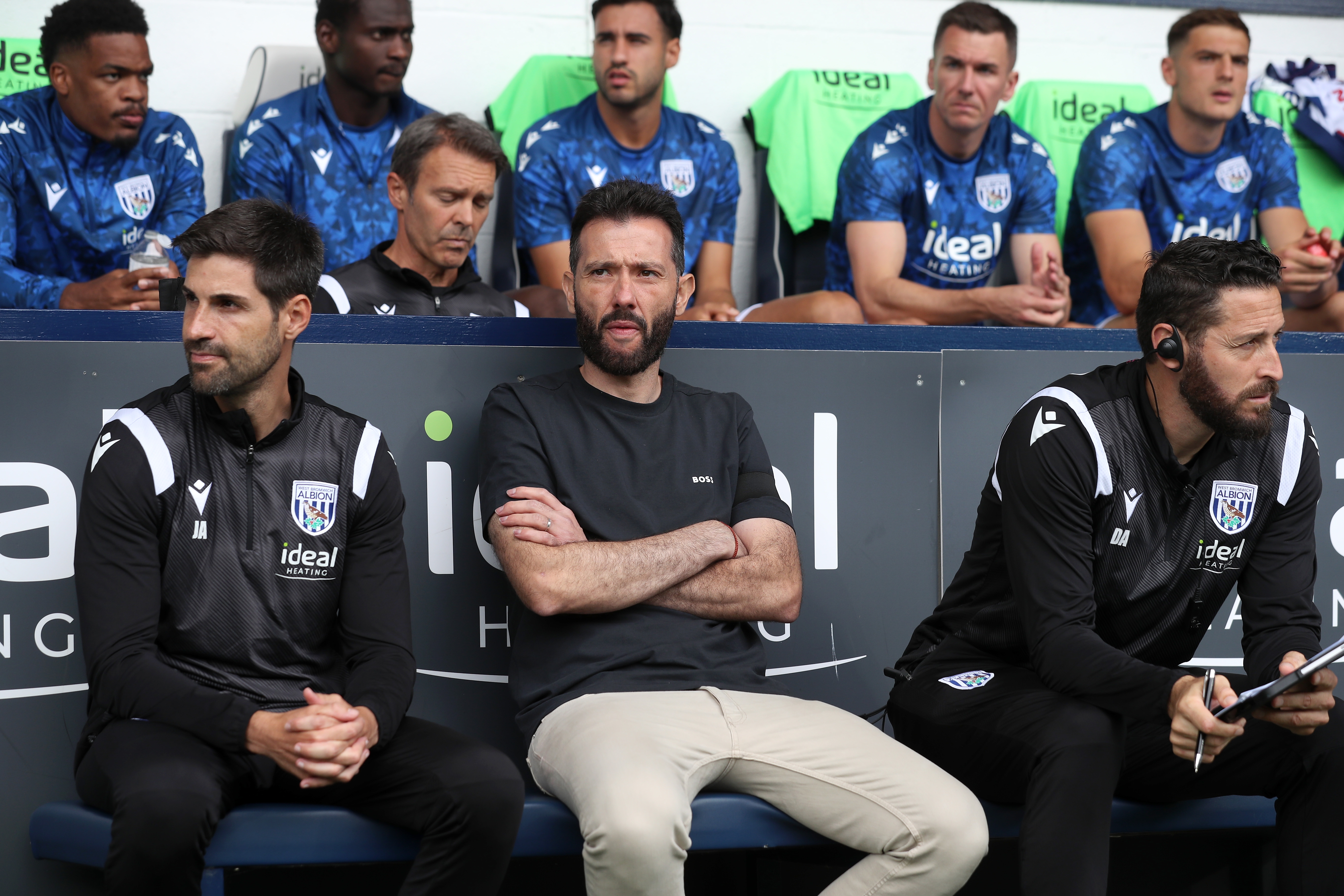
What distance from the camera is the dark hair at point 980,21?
4043mm

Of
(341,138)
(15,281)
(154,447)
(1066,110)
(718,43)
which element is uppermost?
(718,43)

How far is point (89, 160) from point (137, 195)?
0.17 metres

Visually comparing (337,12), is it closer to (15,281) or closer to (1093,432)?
(15,281)

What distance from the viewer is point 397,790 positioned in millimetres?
1995

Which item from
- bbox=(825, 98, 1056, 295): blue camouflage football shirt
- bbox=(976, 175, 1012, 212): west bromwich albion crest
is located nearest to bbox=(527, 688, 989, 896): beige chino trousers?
bbox=(825, 98, 1056, 295): blue camouflage football shirt

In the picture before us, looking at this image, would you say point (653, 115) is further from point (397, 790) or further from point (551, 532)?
point (397, 790)

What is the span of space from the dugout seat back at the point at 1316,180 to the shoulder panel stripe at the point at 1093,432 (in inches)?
135

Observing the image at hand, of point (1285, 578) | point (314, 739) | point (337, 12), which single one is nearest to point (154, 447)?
point (314, 739)

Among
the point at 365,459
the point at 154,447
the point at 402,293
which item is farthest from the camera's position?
the point at 402,293

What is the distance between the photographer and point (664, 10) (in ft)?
13.9

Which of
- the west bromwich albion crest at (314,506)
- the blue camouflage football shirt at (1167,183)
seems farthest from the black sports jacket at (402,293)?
the blue camouflage football shirt at (1167,183)

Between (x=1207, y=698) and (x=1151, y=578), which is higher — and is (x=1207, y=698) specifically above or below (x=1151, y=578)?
below

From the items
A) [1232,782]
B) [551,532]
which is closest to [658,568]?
[551,532]

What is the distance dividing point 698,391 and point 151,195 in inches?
89.7
